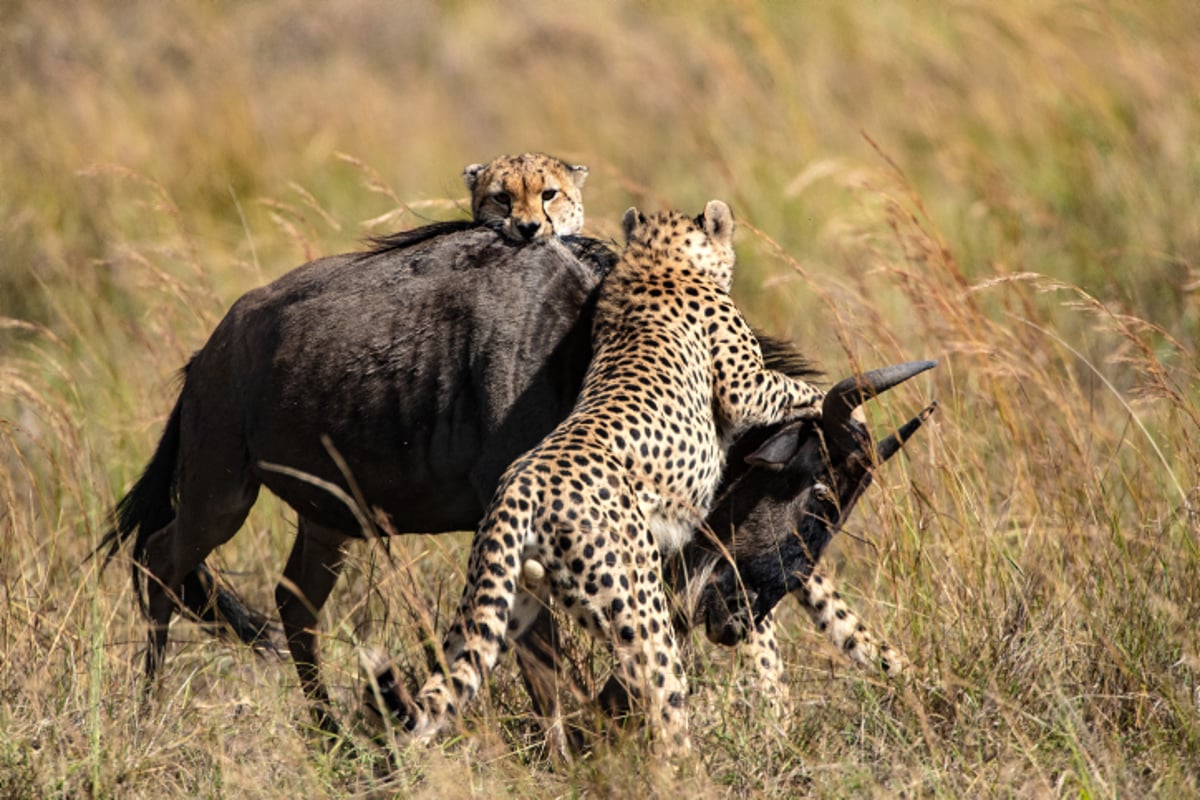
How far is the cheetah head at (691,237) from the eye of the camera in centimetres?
536

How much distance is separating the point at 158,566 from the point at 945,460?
2.90 meters

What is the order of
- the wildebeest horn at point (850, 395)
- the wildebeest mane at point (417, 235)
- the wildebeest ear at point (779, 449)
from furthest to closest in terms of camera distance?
the wildebeest mane at point (417, 235) < the wildebeest ear at point (779, 449) < the wildebeest horn at point (850, 395)

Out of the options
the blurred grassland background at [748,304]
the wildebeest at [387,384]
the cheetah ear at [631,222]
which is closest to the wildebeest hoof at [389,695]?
the blurred grassland background at [748,304]

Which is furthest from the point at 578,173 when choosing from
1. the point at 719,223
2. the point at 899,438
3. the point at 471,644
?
the point at 471,644

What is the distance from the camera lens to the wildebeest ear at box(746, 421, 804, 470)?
15.2ft

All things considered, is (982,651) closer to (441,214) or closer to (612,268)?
(612,268)

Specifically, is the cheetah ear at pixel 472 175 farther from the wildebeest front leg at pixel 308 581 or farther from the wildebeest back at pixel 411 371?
the wildebeest front leg at pixel 308 581

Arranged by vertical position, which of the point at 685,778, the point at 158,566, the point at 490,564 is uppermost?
the point at 490,564

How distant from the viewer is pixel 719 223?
5.48m

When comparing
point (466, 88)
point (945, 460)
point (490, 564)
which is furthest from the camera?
point (466, 88)

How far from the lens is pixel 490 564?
3.93 meters

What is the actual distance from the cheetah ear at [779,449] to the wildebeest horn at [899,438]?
238 millimetres

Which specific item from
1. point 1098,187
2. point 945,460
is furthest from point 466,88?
point 945,460

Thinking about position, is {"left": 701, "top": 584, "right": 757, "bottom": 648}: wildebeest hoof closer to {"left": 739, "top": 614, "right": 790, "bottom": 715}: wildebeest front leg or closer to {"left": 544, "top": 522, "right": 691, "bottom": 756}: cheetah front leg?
{"left": 739, "top": 614, "right": 790, "bottom": 715}: wildebeest front leg
